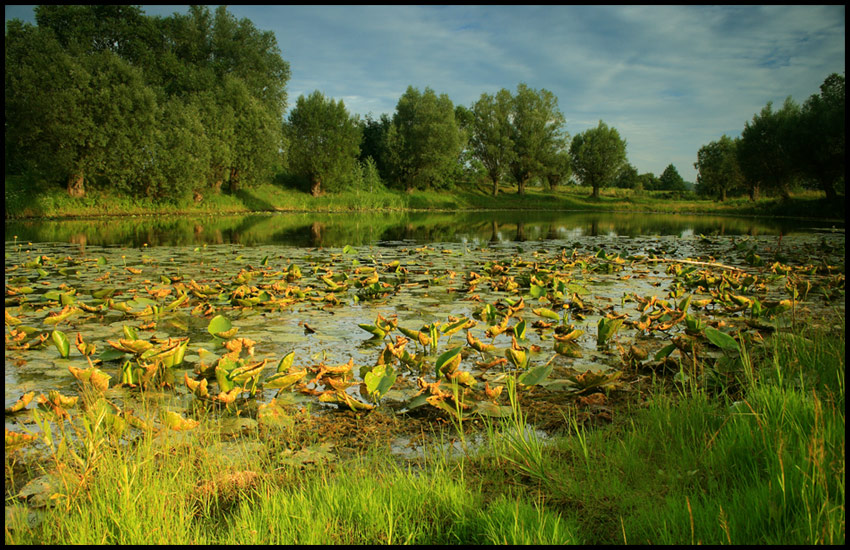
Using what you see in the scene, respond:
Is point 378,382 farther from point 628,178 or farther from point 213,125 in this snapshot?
point 628,178

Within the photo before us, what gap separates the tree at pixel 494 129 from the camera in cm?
5216

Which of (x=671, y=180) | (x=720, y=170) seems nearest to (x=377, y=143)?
(x=720, y=170)

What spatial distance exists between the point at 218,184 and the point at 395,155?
60.5 feet

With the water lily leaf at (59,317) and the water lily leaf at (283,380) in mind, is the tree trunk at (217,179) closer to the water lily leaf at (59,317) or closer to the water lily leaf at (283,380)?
the water lily leaf at (59,317)

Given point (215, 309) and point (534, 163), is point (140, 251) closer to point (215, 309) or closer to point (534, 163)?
point (215, 309)

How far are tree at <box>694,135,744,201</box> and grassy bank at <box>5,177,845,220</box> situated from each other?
16.7 feet

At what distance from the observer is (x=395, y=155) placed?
4625 centimetres

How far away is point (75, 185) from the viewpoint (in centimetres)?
2427

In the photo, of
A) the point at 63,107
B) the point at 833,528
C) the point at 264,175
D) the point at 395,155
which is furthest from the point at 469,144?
the point at 833,528

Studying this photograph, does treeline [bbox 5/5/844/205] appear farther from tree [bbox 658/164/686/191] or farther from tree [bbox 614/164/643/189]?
tree [bbox 658/164/686/191]

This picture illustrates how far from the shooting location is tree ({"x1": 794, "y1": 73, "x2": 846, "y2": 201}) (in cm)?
2836

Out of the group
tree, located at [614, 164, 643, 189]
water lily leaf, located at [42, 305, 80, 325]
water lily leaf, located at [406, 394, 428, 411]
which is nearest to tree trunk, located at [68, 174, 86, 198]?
water lily leaf, located at [42, 305, 80, 325]

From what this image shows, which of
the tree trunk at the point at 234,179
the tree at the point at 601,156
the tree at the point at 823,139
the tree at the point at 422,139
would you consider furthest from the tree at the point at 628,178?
the tree trunk at the point at 234,179

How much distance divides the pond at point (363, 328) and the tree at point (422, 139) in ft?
122
